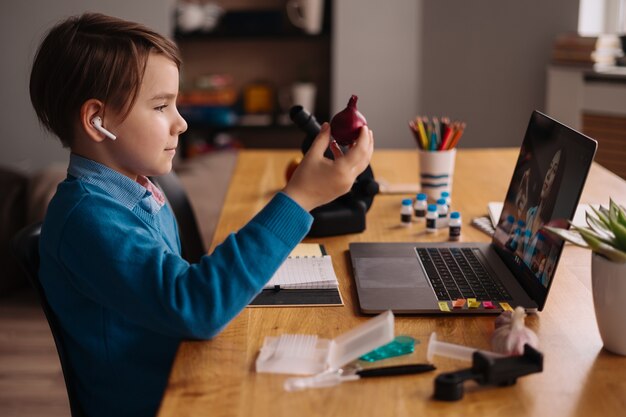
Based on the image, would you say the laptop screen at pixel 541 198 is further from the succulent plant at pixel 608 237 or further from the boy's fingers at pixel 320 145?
the boy's fingers at pixel 320 145

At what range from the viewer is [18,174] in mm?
3584

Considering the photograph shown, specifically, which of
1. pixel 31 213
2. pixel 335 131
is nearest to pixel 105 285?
pixel 335 131

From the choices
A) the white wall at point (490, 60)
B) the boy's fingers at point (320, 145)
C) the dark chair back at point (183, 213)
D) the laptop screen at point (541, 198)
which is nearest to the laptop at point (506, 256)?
the laptop screen at point (541, 198)

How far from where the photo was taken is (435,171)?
1.99 m

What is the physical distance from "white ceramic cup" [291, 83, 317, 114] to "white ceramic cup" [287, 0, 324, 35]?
0.88 ft

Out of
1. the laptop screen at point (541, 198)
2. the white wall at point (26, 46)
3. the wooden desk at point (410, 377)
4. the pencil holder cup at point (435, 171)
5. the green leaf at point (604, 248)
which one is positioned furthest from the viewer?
the white wall at point (26, 46)

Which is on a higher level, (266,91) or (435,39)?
(435,39)

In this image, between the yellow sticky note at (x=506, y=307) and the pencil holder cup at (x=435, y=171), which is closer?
the yellow sticky note at (x=506, y=307)

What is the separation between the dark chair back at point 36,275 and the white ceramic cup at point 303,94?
298 cm

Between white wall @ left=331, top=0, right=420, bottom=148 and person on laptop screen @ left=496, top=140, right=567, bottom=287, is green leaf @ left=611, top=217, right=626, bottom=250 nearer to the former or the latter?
person on laptop screen @ left=496, top=140, right=567, bottom=287

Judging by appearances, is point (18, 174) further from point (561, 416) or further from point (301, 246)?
point (561, 416)

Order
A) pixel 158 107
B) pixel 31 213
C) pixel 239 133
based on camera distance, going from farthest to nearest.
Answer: pixel 239 133
pixel 31 213
pixel 158 107

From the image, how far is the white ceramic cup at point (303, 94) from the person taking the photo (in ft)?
13.9

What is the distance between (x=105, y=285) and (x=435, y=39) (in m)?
3.44
